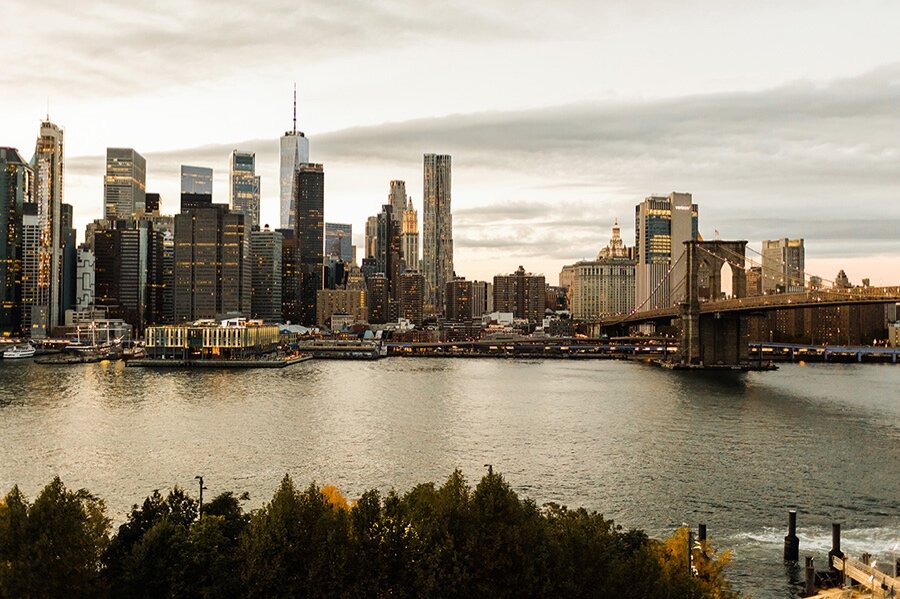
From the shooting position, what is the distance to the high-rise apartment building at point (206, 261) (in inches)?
6427

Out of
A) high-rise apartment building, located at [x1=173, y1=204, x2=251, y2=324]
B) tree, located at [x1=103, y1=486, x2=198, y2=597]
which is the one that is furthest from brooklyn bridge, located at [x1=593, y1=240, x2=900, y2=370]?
high-rise apartment building, located at [x1=173, y1=204, x2=251, y2=324]

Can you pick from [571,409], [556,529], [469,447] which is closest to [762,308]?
[571,409]

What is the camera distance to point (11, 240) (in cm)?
15288

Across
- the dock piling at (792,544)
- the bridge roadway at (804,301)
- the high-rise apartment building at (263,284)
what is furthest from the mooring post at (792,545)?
the high-rise apartment building at (263,284)

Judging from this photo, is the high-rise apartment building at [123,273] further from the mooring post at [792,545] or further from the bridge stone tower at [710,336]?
the mooring post at [792,545]

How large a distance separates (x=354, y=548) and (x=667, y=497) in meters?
14.7

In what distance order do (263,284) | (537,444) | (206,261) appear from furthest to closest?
(263,284)
(206,261)
(537,444)

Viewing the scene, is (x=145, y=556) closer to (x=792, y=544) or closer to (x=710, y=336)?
(x=792, y=544)

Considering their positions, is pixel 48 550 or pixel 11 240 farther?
pixel 11 240

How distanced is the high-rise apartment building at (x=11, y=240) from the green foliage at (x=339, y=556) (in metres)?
155

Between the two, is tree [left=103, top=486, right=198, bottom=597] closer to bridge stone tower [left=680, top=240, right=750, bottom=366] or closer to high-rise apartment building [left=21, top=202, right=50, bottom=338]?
bridge stone tower [left=680, top=240, right=750, bottom=366]

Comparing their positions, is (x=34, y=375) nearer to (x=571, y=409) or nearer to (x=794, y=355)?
(x=571, y=409)

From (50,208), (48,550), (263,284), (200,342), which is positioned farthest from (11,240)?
(48,550)

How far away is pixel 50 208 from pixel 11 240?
9725 mm
